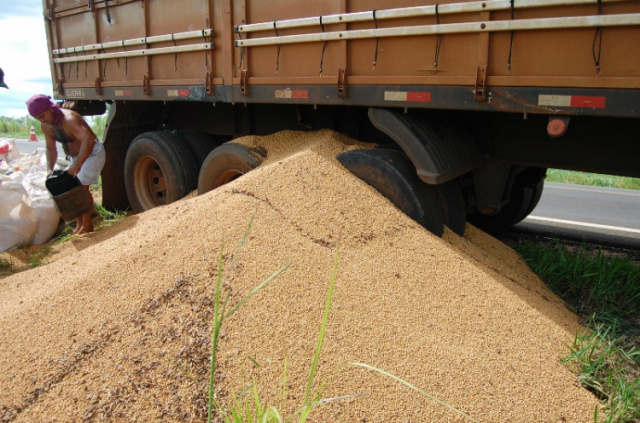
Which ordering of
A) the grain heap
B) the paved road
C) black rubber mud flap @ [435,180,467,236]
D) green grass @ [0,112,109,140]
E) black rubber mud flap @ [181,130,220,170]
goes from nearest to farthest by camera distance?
the grain heap → black rubber mud flap @ [435,180,467,236] → black rubber mud flap @ [181,130,220,170] → the paved road → green grass @ [0,112,109,140]

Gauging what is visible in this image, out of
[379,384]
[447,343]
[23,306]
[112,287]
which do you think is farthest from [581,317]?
[23,306]

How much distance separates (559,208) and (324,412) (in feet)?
20.1

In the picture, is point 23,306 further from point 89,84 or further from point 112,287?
point 89,84

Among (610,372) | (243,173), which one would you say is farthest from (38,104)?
(610,372)

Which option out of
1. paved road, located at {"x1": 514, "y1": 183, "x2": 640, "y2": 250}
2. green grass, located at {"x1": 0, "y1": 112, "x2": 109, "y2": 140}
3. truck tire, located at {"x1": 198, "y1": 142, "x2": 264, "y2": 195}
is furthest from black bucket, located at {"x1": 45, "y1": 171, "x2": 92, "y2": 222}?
green grass, located at {"x1": 0, "y1": 112, "x2": 109, "y2": 140}

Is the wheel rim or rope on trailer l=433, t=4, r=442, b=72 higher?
rope on trailer l=433, t=4, r=442, b=72

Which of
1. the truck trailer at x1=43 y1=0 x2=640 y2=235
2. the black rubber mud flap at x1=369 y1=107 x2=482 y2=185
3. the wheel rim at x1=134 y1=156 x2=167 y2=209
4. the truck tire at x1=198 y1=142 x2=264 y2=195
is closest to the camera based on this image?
the truck trailer at x1=43 y1=0 x2=640 y2=235

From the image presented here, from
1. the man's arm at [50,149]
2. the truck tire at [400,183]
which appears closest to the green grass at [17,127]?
the man's arm at [50,149]

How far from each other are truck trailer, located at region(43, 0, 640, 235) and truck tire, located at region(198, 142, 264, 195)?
0.02m

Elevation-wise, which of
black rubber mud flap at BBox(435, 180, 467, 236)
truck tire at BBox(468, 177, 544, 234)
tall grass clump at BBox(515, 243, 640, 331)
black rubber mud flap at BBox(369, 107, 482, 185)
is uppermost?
black rubber mud flap at BBox(369, 107, 482, 185)

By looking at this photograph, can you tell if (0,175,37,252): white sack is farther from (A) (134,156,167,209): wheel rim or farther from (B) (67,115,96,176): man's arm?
(A) (134,156,167,209): wheel rim

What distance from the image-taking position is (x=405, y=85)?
11.8 ft

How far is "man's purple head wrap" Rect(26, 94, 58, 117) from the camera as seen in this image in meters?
5.66

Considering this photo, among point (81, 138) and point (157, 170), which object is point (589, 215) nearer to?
point (157, 170)
